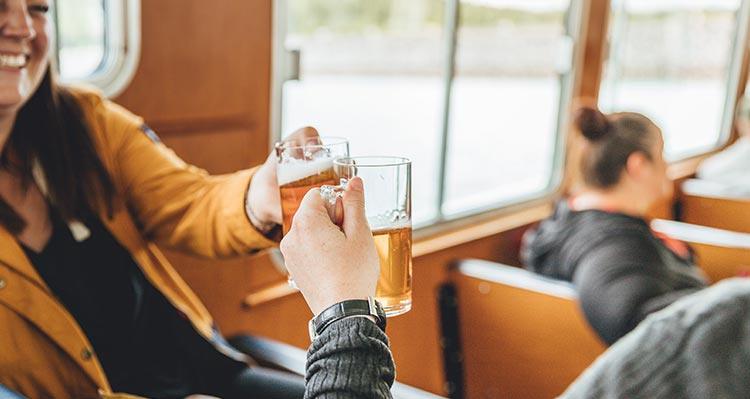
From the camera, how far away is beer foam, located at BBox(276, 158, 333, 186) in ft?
4.10

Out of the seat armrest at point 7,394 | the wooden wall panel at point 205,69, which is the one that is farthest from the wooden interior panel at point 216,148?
the seat armrest at point 7,394

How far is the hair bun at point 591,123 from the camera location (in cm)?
259

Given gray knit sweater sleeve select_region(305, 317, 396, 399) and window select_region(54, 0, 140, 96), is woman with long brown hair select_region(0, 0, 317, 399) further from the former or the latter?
gray knit sweater sleeve select_region(305, 317, 396, 399)

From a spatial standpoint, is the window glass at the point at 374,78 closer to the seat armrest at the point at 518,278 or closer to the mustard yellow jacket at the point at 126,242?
the seat armrest at the point at 518,278

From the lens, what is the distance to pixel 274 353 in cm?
196

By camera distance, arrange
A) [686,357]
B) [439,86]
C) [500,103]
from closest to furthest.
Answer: [686,357]
[439,86]
[500,103]

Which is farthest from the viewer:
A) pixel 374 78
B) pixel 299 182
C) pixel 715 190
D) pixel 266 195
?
pixel 715 190

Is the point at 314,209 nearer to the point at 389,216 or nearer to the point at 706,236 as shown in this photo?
the point at 389,216

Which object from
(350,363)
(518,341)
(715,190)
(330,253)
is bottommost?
(518,341)

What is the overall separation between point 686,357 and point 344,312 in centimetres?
39

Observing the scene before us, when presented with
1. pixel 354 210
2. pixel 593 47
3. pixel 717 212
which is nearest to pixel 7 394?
pixel 354 210

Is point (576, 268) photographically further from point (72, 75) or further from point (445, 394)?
point (72, 75)

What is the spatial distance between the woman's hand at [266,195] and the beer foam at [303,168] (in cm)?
18

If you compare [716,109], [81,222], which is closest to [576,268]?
[81,222]
